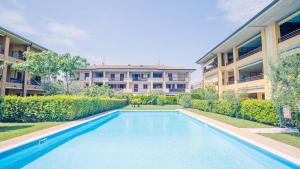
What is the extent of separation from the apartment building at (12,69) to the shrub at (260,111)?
25.5 metres

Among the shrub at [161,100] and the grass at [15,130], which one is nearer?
the grass at [15,130]

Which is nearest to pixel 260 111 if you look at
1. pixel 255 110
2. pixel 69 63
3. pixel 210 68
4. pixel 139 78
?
pixel 255 110

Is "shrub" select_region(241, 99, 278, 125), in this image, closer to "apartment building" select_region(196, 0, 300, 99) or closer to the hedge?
"apartment building" select_region(196, 0, 300, 99)

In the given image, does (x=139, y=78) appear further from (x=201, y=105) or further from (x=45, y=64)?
(x=45, y=64)

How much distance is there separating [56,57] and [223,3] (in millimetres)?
16525

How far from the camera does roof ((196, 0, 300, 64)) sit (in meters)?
12.9

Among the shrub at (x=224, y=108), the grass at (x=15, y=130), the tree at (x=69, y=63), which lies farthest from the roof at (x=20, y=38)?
the shrub at (x=224, y=108)

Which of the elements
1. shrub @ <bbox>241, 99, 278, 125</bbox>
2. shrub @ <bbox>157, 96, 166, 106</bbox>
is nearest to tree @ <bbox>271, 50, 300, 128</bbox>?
shrub @ <bbox>241, 99, 278, 125</bbox>

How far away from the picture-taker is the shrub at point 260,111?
36.4ft

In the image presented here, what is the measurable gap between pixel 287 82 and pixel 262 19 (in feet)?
30.7

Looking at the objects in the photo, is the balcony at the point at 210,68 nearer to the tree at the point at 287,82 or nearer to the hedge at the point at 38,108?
the tree at the point at 287,82

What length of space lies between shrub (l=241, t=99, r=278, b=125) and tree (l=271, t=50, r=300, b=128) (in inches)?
84.7

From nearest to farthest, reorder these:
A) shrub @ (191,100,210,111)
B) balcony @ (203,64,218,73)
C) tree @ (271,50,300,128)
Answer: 1. tree @ (271,50,300,128)
2. shrub @ (191,100,210,111)
3. balcony @ (203,64,218,73)

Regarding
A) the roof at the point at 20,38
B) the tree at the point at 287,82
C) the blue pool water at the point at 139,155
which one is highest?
the roof at the point at 20,38
